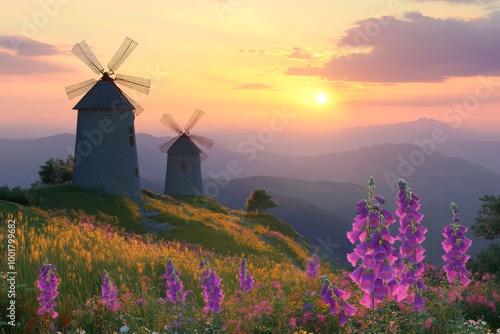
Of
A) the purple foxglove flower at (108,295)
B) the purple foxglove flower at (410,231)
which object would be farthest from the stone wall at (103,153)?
the purple foxglove flower at (410,231)

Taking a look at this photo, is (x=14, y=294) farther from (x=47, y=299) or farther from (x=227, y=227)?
(x=227, y=227)

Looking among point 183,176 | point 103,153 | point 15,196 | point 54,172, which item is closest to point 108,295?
point 15,196

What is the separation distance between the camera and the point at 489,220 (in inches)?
1125

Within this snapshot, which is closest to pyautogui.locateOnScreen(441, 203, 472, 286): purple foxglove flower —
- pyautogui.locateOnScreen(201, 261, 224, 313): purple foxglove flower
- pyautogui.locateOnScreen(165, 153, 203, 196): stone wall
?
pyautogui.locateOnScreen(201, 261, 224, 313): purple foxglove flower

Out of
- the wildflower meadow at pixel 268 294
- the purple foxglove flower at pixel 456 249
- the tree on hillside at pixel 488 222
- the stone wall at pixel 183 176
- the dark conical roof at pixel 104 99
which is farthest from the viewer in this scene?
the stone wall at pixel 183 176

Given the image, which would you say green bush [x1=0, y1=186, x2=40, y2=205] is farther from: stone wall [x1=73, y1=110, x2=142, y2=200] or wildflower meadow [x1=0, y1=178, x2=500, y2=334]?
wildflower meadow [x1=0, y1=178, x2=500, y2=334]

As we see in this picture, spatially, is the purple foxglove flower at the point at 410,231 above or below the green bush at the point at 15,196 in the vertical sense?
above

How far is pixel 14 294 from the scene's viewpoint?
309 inches

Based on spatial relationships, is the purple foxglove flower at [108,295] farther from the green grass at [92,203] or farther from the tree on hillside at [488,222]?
the tree on hillside at [488,222]

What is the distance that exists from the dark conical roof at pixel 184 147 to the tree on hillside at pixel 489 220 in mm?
36711

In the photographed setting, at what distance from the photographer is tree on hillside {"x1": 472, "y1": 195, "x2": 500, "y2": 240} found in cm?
2828

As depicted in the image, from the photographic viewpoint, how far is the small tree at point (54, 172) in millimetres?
49844

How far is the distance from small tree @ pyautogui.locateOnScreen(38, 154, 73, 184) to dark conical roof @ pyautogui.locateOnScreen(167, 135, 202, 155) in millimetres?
12704

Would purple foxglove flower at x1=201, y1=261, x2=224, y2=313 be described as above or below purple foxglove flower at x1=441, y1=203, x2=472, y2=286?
below
